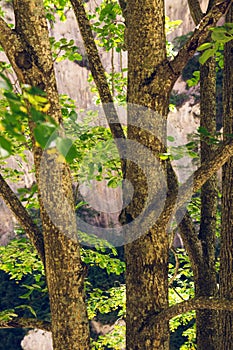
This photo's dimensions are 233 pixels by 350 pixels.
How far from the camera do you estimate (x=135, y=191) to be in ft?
8.71

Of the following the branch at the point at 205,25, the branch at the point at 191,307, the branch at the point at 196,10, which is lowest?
the branch at the point at 191,307

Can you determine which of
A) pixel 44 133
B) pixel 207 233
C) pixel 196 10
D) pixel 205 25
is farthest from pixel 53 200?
pixel 196 10

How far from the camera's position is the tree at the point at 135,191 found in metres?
2.35

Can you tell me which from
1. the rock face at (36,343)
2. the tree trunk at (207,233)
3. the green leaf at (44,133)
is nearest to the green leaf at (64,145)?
the green leaf at (44,133)

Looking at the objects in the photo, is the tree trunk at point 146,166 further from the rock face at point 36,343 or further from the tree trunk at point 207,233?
the rock face at point 36,343

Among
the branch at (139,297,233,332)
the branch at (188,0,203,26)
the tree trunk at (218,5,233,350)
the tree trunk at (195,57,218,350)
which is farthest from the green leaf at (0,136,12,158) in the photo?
the branch at (188,0,203,26)

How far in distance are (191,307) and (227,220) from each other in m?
0.81

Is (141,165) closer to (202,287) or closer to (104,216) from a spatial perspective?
(202,287)

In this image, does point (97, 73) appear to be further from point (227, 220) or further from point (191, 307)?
point (191, 307)

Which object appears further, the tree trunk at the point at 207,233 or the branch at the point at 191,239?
the tree trunk at the point at 207,233

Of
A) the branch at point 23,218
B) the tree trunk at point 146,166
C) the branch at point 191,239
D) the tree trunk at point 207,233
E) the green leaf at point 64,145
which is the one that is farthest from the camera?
the tree trunk at point 207,233

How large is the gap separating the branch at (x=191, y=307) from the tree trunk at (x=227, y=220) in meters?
0.72

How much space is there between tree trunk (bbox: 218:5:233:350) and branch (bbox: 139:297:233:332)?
2.36 feet

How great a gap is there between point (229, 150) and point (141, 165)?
46cm
